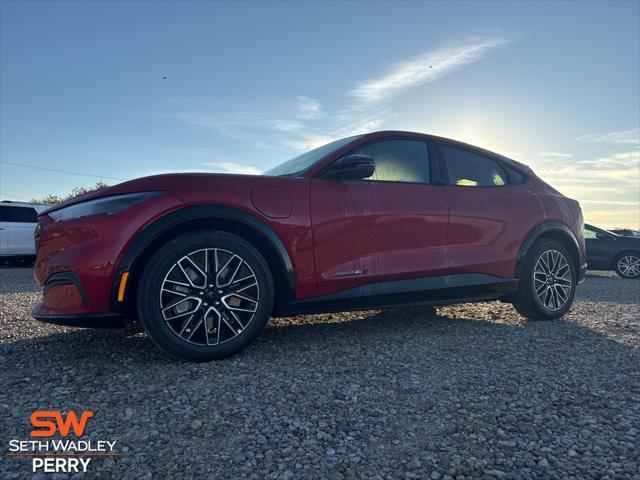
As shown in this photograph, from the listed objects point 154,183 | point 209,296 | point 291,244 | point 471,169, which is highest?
point 471,169

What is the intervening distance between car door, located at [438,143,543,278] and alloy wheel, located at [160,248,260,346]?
183 cm

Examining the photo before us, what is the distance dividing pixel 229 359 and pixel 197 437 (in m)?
0.97

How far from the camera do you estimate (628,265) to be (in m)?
11.4

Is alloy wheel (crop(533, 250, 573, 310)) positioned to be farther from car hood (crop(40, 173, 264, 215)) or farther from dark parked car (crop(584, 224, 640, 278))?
dark parked car (crop(584, 224, 640, 278))

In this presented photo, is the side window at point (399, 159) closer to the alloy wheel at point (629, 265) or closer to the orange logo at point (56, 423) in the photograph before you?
the orange logo at point (56, 423)

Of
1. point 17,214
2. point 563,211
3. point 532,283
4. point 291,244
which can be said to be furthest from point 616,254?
point 17,214

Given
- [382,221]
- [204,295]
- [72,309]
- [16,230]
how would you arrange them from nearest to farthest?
[72,309]
[204,295]
[382,221]
[16,230]

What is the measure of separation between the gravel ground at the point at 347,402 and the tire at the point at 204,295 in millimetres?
152

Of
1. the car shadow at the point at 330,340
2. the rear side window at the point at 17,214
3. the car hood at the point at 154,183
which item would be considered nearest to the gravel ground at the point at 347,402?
the car shadow at the point at 330,340

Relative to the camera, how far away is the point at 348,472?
1.66 m

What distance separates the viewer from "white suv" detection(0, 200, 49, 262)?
10.5 metres

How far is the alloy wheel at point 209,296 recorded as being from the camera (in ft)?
9.09

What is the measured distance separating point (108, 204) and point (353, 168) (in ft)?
5.59

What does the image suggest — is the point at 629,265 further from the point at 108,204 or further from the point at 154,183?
the point at 108,204
